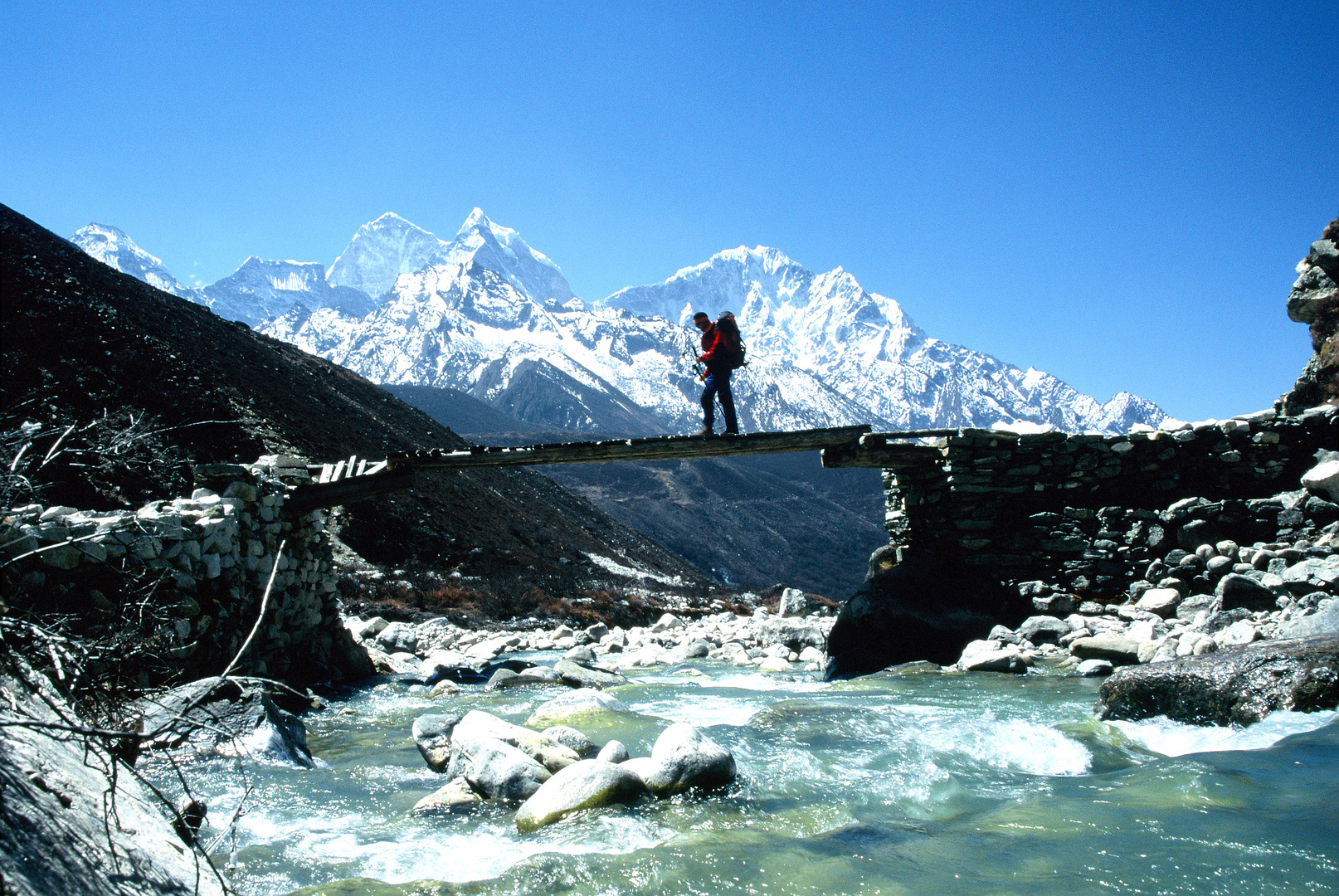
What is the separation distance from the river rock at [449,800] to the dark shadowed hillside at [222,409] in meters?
15.0

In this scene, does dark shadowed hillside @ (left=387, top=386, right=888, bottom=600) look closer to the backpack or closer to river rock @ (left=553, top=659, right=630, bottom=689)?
river rock @ (left=553, top=659, right=630, bottom=689)

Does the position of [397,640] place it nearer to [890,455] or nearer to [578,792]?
[890,455]

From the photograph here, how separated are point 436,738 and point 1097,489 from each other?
A: 33.1 feet

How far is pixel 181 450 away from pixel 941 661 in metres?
21.8

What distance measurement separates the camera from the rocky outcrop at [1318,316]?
47.2ft

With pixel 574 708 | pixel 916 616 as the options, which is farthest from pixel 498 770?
pixel 916 616

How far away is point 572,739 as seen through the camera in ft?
20.7

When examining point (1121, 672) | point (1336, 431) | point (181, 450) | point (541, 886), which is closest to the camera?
point (541, 886)

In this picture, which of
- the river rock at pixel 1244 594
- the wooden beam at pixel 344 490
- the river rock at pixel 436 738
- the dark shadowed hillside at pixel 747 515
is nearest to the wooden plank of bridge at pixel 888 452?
the river rock at pixel 1244 594

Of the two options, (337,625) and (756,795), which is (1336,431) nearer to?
(756,795)

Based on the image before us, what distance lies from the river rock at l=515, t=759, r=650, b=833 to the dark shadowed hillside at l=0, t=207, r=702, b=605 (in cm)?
1565

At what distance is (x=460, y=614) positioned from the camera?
65.0 ft

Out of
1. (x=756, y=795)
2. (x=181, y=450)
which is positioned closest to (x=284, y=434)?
(x=181, y=450)

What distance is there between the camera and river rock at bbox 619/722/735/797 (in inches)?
199
